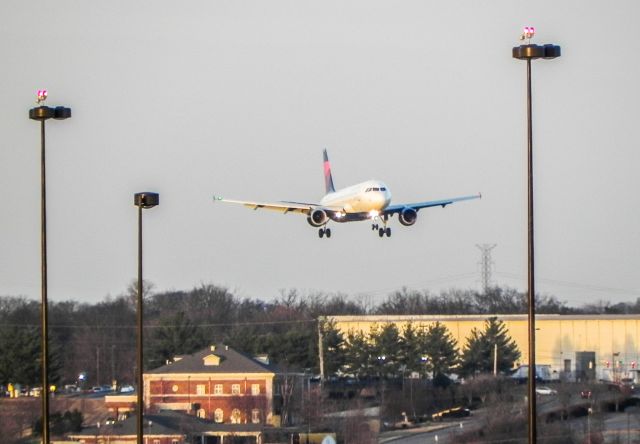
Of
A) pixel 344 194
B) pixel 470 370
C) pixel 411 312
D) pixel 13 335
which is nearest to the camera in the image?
pixel 344 194

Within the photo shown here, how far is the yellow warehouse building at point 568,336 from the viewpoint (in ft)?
477

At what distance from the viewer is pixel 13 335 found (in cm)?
12494

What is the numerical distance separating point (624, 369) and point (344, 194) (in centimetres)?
4992

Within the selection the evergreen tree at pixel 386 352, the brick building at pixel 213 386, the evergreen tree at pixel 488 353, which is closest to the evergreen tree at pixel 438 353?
the evergreen tree at pixel 488 353

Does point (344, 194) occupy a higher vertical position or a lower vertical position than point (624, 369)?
higher

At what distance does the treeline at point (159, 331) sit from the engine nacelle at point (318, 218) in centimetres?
3242

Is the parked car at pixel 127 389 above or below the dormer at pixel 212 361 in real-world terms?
below

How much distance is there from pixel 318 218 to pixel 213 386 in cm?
2644

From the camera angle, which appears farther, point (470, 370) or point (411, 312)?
point (411, 312)

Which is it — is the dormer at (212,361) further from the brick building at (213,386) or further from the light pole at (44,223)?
the light pole at (44,223)

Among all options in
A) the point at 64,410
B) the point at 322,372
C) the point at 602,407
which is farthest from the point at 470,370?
the point at 64,410

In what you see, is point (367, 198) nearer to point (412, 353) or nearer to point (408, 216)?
point (408, 216)

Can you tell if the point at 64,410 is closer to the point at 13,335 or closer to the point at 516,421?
the point at 13,335

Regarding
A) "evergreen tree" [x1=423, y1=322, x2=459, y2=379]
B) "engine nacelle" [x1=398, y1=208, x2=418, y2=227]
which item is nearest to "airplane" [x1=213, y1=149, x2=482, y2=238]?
"engine nacelle" [x1=398, y1=208, x2=418, y2=227]
